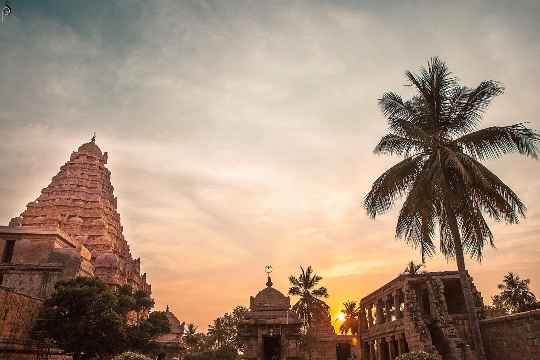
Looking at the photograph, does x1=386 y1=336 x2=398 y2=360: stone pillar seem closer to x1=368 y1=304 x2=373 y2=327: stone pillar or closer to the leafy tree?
x1=368 y1=304 x2=373 y2=327: stone pillar

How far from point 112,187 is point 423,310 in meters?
54.6

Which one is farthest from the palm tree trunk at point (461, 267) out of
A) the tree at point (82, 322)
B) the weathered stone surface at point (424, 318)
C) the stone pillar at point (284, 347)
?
the tree at point (82, 322)

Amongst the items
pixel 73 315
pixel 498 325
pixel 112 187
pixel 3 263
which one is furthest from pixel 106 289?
pixel 112 187

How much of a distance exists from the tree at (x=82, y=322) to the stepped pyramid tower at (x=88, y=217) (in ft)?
65.1

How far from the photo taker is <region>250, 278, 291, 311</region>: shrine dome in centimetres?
2888

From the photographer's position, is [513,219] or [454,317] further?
[454,317]

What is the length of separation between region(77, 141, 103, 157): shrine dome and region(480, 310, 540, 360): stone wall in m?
59.6

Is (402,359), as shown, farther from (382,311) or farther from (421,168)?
(382,311)

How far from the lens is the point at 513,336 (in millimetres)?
15648

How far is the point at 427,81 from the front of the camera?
55.4ft

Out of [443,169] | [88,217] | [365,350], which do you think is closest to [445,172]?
[443,169]

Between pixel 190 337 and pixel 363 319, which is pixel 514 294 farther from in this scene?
pixel 190 337

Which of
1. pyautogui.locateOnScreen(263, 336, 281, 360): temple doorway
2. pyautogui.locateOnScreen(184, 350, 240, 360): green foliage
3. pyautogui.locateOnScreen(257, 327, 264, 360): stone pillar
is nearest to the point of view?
pyautogui.locateOnScreen(257, 327, 264, 360): stone pillar

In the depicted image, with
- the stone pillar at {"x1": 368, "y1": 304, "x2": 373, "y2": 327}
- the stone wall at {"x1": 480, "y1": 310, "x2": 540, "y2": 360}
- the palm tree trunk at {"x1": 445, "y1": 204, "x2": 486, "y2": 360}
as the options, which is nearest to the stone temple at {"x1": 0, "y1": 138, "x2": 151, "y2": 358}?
the palm tree trunk at {"x1": 445, "y1": 204, "x2": 486, "y2": 360}
